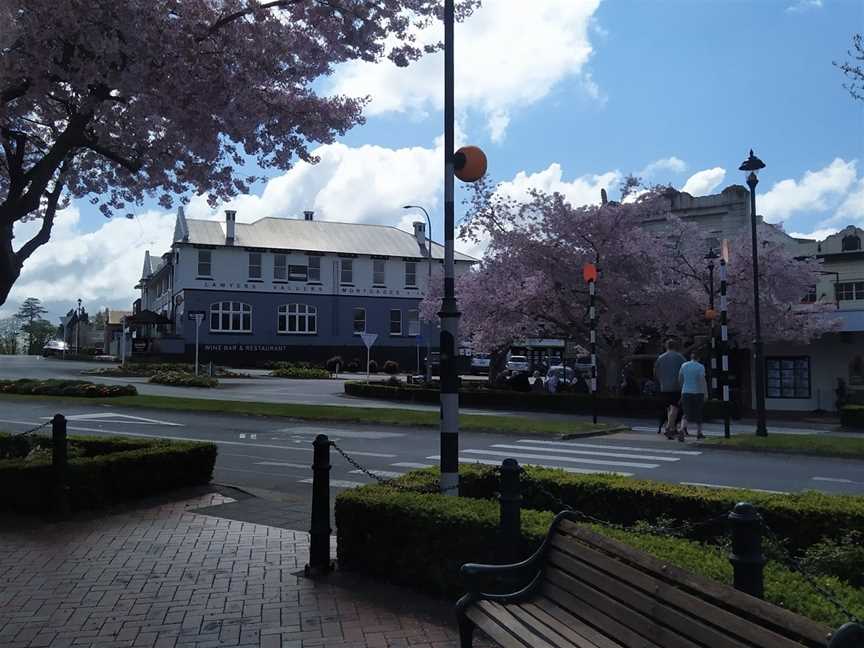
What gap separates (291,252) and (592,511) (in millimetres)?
53673

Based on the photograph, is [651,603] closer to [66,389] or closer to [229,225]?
[66,389]

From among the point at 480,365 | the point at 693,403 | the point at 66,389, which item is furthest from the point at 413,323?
the point at 693,403

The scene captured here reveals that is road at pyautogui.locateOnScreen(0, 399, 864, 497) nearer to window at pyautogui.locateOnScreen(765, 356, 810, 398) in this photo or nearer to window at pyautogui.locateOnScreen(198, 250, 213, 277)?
window at pyautogui.locateOnScreen(765, 356, 810, 398)

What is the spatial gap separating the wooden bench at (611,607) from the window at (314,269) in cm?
5546

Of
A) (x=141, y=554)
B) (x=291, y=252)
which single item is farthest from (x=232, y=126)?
(x=291, y=252)

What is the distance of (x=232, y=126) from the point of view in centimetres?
891

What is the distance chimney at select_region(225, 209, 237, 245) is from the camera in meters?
56.2

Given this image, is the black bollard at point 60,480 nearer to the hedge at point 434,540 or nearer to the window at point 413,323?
the hedge at point 434,540

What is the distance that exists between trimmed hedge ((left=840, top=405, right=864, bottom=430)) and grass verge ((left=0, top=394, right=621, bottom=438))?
7.62 metres

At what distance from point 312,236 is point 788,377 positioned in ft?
134

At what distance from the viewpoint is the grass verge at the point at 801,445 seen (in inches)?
562

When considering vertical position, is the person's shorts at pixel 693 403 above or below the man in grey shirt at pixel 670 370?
below

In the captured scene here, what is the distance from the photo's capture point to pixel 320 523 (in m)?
5.88

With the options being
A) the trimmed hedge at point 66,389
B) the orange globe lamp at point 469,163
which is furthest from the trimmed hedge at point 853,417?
the trimmed hedge at point 66,389
